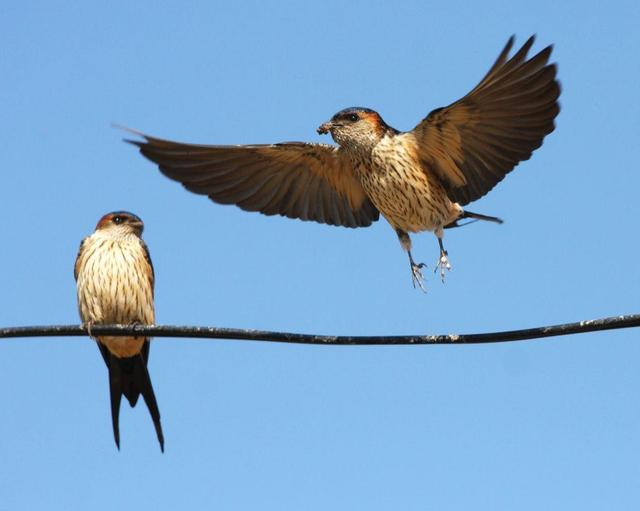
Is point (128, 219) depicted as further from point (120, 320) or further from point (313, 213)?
point (313, 213)

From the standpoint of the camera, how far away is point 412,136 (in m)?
8.31

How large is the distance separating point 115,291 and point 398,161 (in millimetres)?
2351

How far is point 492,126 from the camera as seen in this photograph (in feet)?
26.7

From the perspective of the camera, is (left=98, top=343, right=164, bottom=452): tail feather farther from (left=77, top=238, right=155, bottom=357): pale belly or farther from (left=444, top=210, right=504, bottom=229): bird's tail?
(left=444, top=210, right=504, bottom=229): bird's tail

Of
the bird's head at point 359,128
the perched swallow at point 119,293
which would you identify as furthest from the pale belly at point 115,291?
the bird's head at point 359,128

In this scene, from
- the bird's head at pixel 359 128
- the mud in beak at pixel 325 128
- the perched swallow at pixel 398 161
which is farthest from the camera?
the mud in beak at pixel 325 128

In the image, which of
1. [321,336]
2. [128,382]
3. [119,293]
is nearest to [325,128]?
[119,293]

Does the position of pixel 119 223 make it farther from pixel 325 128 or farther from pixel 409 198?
pixel 409 198

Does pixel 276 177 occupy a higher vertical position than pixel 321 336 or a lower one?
higher

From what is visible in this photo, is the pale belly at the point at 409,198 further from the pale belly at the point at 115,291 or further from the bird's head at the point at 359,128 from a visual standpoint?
the pale belly at the point at 115,291

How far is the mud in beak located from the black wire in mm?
3168

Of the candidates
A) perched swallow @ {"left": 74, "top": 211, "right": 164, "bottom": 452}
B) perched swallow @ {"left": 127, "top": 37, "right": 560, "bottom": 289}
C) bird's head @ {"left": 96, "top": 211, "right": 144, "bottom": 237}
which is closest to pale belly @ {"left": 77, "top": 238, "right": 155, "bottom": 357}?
perched swallow @ {"left": 74, "top": 211, "right": 164, "bottom": 452}

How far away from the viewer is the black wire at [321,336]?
16.3 feet

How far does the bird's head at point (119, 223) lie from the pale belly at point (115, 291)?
16cm
